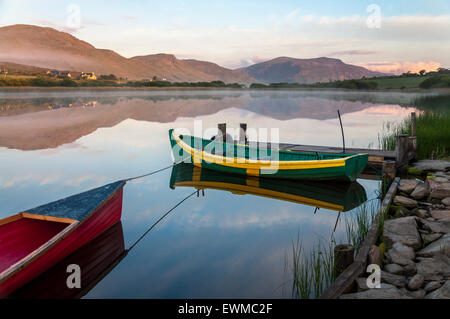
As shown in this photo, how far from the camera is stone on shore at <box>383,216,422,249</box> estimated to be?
550 centimetres

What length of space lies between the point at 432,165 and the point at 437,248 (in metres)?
6.54

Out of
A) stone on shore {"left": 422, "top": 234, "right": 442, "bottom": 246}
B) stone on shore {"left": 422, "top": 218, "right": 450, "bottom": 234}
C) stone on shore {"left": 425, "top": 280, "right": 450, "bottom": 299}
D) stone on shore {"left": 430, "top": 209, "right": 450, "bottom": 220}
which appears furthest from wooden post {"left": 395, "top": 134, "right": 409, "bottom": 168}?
stone on shore {"left": 425, "top": 280, "right": 450, "bottom": 299}

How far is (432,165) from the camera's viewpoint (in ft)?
34.9

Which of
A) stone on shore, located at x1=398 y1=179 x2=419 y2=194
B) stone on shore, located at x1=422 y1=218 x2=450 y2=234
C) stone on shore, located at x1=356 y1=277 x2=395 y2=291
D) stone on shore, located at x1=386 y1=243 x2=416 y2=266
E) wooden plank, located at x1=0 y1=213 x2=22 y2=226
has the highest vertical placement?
wooden plank, located at x1=0 y1=213 x2=22 y2=226

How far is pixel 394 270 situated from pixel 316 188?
18.8 feet

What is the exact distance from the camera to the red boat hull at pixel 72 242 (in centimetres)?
466

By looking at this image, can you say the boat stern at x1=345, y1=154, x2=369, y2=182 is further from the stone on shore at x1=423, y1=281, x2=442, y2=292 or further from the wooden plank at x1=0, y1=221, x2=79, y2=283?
the wooden plank at x1=0, y1=221, x2=79, y2=283

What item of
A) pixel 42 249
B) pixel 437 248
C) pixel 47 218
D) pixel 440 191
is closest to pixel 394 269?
pixel 437 248

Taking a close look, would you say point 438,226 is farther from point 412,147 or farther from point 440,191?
point 412,147

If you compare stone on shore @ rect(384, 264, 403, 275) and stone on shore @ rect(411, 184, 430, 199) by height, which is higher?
stone on shore @ rect(411, 184, 430, 199)

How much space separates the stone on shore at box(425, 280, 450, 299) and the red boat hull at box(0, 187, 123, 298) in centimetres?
506
